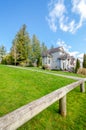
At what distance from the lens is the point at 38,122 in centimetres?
433

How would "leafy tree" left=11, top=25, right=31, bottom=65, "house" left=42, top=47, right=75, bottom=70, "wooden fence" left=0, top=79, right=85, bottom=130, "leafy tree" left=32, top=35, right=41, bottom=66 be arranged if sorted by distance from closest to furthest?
"wooden fence" left=0, top=79, right=85, bottom=130 → "leafy tree" left=11, top=25, right=31, bottom=65 → "house" left=42, top=47, right=75, bottom=70 → "leafy tree" left=32, top=35, right=41, bottom=66

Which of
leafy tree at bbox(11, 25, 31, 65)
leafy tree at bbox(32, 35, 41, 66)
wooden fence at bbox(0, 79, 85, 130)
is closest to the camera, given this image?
wooden fence at bbox(0, 79, 85, 130)

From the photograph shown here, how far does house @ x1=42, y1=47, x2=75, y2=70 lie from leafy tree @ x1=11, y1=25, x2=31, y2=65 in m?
9.41

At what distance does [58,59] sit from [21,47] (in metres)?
14.3

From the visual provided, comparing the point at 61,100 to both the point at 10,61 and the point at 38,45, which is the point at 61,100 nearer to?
the point at 10,61

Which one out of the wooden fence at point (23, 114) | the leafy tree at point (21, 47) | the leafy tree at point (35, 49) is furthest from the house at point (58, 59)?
the wooden fence at point (23, 114)

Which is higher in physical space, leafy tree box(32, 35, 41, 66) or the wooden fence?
leafy tree box(32, 35, 41, 66)

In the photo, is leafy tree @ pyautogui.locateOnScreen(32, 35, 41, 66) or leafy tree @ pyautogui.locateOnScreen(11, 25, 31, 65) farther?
leafy tree @ pyautogui.locateOnScreen(32, 35, 41, 66)

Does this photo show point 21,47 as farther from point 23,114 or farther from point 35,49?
point 23,114

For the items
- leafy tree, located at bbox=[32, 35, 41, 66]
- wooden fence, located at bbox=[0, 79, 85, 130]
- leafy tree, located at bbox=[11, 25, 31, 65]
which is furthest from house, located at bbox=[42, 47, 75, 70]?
wooden fence, located at bbox=[0, 79, 85, 130]

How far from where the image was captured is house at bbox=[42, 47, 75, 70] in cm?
4766

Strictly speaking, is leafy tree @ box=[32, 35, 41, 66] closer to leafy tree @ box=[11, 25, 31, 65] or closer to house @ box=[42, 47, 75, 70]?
house @ box=[42, 47, 75, 70]

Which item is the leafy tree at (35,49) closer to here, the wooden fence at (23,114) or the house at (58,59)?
the house at (58,59)

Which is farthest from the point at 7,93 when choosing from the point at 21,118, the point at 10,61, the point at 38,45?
the point at 38,45
